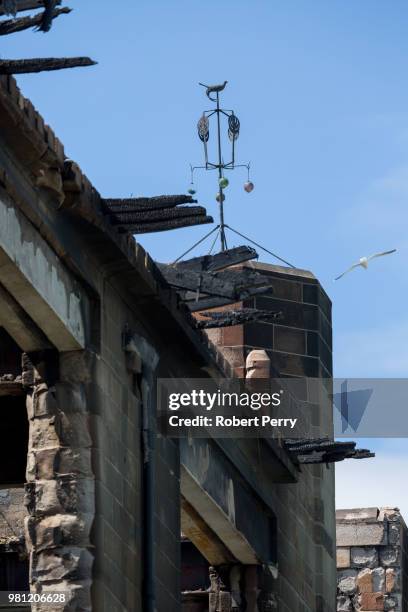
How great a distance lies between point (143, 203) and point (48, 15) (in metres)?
3.71

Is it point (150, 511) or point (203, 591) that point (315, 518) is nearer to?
point (203, 591)

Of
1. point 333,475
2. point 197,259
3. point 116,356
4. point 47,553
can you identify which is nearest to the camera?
point 47,553

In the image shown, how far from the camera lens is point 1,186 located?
17234 millimetres

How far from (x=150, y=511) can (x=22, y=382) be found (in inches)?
74.4

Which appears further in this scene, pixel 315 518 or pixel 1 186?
pixel 315 518

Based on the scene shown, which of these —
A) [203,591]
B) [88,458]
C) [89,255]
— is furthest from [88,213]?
[203,591]

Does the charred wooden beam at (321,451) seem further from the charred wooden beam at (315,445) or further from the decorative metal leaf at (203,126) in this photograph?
the decorative metal leaf at (203,126)

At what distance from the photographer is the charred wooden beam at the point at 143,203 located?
61.0 ft

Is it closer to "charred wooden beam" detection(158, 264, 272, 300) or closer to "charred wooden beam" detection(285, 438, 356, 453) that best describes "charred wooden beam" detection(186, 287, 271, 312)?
"charred wooden beam" detection(158, 264, 272, 300)

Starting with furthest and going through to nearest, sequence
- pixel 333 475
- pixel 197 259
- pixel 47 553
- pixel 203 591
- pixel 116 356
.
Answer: pixel 333 475, pixel 203 591, pixel 197 259, pixel 116 356, pixel 47 553

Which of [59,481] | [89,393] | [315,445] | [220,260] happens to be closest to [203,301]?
[220,260]

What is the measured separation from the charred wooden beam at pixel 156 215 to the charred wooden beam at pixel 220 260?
175 cm

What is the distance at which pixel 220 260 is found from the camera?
21.1 meters

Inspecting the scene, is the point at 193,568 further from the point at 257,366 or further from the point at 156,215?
the point at 156,215
